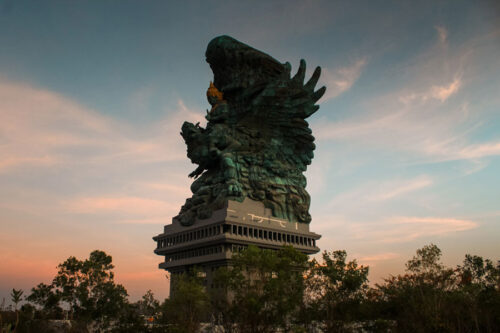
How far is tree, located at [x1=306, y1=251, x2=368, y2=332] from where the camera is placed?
128 feet

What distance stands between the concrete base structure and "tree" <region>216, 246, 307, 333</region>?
20.7 m

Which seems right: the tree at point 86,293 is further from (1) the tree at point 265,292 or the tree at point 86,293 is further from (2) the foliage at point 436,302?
(2) the foliage at point 436,302

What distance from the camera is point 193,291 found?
44.1 m

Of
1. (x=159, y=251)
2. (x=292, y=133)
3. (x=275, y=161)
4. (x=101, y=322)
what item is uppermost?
(x=292, y=133)

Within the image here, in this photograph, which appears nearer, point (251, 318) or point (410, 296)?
point (251, 318)

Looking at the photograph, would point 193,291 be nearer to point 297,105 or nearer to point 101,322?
point 101,322

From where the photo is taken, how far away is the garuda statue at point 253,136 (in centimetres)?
7056

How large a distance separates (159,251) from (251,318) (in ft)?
139

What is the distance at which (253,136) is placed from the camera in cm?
7419

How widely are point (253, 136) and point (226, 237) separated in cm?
1835

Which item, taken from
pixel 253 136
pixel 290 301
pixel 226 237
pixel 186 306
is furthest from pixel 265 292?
pixel 253 136

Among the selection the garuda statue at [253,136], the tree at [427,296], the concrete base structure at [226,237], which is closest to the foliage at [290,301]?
the tree at [427,296]

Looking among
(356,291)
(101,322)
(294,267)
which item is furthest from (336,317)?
(101,322)

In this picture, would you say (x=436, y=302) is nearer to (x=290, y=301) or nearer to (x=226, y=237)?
(x=290, y=301)
